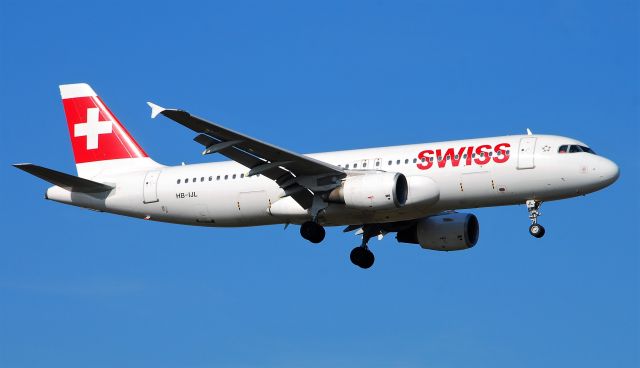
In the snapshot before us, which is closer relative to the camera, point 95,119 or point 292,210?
point 292,210

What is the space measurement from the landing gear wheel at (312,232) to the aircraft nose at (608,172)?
1048cm

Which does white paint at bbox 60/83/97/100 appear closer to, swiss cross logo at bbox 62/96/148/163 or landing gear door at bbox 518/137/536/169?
swiss cross logo at bbox 62/96/148/163

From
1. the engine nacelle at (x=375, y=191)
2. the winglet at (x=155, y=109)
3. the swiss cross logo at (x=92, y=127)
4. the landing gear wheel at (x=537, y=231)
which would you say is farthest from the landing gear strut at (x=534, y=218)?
the swiss cross logo at (x=92, y=127)

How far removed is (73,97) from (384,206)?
17155mm

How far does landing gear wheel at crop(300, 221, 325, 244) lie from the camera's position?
49781 mm

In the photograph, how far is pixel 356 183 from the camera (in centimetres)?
4850

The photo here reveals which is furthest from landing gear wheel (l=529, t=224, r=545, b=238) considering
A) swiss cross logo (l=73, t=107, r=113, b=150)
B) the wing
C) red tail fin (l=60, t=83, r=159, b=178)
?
swiss cross logo (l=73, t=107, r=113, b=150)

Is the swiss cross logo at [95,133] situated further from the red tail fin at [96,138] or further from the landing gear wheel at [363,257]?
the landing gear wheel at [363,257]

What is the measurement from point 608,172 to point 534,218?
3.09 m

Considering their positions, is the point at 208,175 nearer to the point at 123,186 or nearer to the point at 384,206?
the point at 123,186

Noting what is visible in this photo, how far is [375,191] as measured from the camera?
1884 inches

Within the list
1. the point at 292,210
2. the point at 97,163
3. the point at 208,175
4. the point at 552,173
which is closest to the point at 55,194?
the point at 97,163

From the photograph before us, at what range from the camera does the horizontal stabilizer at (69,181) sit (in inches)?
2045

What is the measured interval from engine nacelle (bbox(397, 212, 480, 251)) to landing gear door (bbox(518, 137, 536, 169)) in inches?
241
